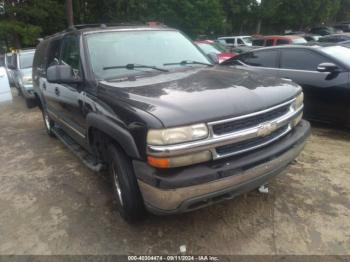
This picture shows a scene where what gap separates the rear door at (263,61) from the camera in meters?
6.68

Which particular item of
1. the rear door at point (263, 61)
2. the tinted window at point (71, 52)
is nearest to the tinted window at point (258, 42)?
the rear door at point (263, 61)

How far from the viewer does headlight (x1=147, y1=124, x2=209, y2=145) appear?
259cm

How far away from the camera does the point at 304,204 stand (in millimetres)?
3605

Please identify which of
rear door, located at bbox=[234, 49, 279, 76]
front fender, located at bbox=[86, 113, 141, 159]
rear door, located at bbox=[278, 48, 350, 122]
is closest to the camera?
front fender, located at bbox=[86, 113, 141, 159]

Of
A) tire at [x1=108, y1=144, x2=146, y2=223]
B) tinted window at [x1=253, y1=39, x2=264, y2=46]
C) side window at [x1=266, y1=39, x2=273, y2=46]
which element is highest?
tire at [x1=108, y1=144, x2=146, y2=223]

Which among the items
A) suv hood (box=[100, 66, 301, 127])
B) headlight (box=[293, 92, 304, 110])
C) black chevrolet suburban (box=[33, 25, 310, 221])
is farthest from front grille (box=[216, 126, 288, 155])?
headlight (box=[293, 92, 304, 110])

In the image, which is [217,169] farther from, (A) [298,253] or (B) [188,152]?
(A) [298,253]

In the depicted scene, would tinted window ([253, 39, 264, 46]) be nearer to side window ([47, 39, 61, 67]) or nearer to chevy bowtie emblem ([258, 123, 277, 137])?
side window ([47, 39, 61, 67])

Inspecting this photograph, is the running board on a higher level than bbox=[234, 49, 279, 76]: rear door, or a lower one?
lower

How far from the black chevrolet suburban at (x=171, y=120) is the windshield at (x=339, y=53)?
2.65 meters

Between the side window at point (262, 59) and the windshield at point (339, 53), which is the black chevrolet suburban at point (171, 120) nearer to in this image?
the windshield at point (339, 53)

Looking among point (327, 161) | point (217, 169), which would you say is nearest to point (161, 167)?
point (217, 169)

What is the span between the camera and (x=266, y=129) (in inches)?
116

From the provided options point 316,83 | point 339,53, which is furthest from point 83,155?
point 339,53
